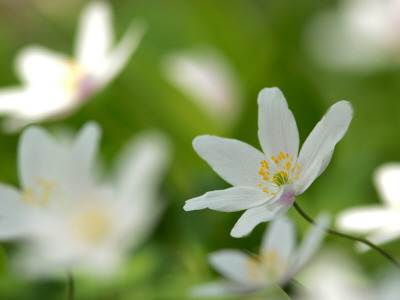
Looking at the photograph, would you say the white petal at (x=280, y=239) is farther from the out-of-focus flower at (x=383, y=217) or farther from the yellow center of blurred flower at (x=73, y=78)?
the yellow center of blurred flower at (x=73, y=78)

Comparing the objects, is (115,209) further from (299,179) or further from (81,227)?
(299,179)

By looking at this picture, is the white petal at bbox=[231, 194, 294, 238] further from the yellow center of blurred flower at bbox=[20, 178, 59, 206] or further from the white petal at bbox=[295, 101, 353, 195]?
the yellow center of blurred flower at bbox=[20, 178, 59, 206]

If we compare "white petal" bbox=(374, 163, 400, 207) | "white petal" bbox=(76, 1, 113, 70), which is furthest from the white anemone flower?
"white petal" bbox=(76, 1, 113, 70)

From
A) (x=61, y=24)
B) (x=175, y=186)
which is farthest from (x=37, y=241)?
(x=61, y=24)

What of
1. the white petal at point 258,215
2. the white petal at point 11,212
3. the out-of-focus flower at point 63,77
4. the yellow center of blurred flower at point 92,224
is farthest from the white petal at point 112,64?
the white petal at point 258,215

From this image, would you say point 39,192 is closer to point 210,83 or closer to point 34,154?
point 34,154

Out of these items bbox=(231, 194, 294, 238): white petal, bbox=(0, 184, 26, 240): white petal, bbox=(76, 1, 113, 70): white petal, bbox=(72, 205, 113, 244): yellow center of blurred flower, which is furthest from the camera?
bbox=(76, 1, 113, 70): white petal

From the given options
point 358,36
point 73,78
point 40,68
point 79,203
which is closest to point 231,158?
point 79,203
